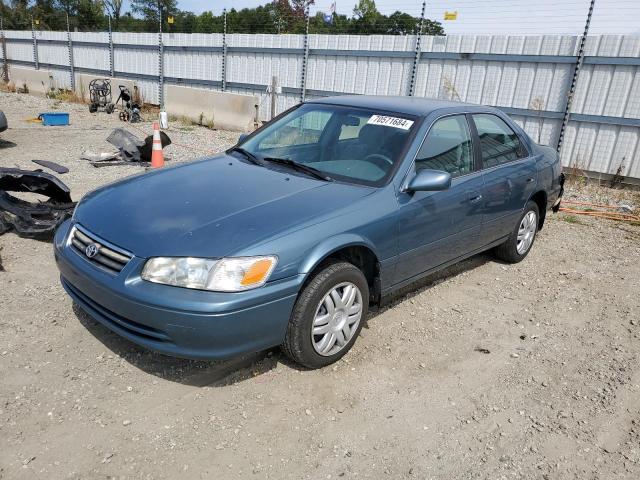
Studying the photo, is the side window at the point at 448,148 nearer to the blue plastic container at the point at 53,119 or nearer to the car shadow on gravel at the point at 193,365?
the car shadow on gravel at the point at 193,365

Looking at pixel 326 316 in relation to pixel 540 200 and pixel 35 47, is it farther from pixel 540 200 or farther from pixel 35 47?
pixel 35 47

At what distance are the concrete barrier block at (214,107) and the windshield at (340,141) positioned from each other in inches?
355

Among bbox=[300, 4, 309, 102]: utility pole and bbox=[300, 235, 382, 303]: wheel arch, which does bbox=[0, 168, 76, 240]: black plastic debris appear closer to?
bbox=[300, 235, 382, 303]: wheel arch

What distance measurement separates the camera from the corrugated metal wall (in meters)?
8.85

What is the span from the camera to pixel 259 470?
2398 mm

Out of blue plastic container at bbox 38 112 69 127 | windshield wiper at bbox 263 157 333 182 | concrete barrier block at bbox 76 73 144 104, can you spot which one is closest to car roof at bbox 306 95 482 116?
windshield wiper at bbox 263 157 333 182

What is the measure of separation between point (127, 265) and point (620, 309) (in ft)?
13.4

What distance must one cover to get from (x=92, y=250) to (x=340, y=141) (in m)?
1.95

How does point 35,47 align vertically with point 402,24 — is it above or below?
below

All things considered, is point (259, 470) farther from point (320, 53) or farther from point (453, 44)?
point (320, 53)

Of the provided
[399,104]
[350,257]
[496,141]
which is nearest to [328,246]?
[350,257]

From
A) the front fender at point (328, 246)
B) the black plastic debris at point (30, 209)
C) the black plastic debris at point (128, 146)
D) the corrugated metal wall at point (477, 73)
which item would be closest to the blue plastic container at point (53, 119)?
the corrugated metal wall at point (477, 73)

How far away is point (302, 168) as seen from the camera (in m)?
3.67

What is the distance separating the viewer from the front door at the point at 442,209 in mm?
3541
